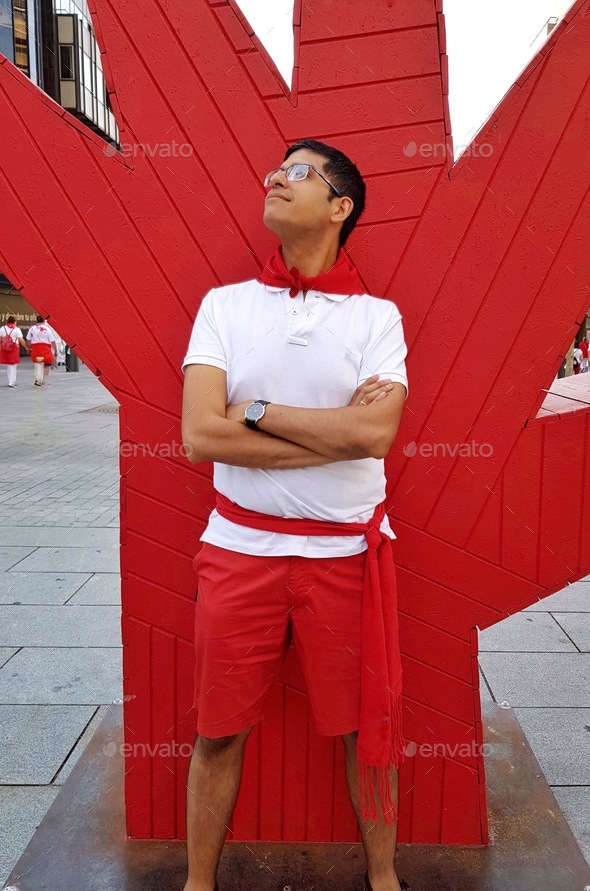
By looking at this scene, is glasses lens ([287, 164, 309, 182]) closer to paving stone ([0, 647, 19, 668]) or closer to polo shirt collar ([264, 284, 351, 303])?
polo shirt collar ([264, 284, 351, 303])

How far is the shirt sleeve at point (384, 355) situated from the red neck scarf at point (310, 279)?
0.16 metres

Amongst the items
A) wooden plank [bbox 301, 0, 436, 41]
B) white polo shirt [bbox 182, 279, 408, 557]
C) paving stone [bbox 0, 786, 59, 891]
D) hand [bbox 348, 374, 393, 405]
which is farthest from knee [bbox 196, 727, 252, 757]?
wooden plank [bbox 301, 0, 436, 41]

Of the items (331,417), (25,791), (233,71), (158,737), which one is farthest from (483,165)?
(25,791)

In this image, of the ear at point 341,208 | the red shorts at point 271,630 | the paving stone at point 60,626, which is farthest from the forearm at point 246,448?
the paving stone at point 60,626

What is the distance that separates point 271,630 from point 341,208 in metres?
1.23

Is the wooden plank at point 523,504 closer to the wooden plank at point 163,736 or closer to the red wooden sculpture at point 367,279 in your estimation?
the red wooden sculpture at point 367,279

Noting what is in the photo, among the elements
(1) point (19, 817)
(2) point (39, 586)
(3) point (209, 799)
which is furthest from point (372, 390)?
(2) point (39, 586)

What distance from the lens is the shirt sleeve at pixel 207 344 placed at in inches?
76.4

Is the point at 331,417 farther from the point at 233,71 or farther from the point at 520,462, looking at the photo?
the point at 233,71

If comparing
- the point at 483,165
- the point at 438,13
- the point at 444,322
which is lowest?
the point at 444,322

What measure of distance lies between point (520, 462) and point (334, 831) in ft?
4.83

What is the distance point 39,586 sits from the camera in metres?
4.81

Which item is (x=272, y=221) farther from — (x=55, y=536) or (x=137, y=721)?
(x=55, y=536)

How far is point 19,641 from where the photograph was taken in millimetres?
3998
